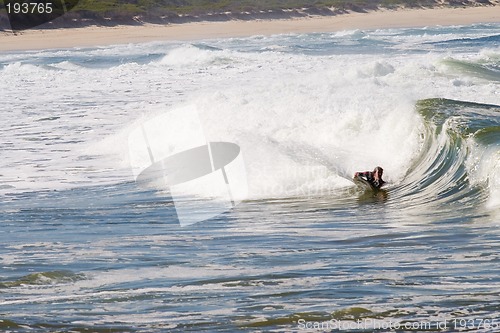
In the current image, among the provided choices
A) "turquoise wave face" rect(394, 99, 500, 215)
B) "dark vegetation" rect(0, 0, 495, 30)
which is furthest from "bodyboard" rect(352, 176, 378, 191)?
"dark vegetation" rect(0, 0, 495, 30)

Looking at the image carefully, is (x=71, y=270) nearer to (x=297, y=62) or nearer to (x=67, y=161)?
(x=67, y=161)

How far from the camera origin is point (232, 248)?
8.41 metres

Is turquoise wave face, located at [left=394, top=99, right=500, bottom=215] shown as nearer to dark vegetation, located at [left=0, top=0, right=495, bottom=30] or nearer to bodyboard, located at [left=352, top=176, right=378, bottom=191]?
bodyboard, located at [left=352, top=176, right=378, bottom=191]

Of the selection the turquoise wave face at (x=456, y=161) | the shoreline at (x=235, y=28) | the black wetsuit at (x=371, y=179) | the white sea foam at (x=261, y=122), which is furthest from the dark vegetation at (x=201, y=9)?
the black wetsuit at (x=371, y=179)

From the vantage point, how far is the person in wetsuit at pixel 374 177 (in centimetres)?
1165

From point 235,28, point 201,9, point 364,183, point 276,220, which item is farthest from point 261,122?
point 201,9

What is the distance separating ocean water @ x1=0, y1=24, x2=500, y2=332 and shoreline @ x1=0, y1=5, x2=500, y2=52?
2942 cm

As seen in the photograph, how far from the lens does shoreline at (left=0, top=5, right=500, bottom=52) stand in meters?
52.2

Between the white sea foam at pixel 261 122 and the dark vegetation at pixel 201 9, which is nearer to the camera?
the white sea foam at pixel 261 122

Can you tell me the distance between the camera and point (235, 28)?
2307 inches

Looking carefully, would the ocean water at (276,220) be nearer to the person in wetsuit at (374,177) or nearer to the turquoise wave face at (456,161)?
the turquoise wave face at (456,161)

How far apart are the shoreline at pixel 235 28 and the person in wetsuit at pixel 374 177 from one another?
3901 centimetres

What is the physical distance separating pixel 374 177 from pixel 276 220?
7.23 feet

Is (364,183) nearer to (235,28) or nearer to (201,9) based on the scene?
(235,28)
